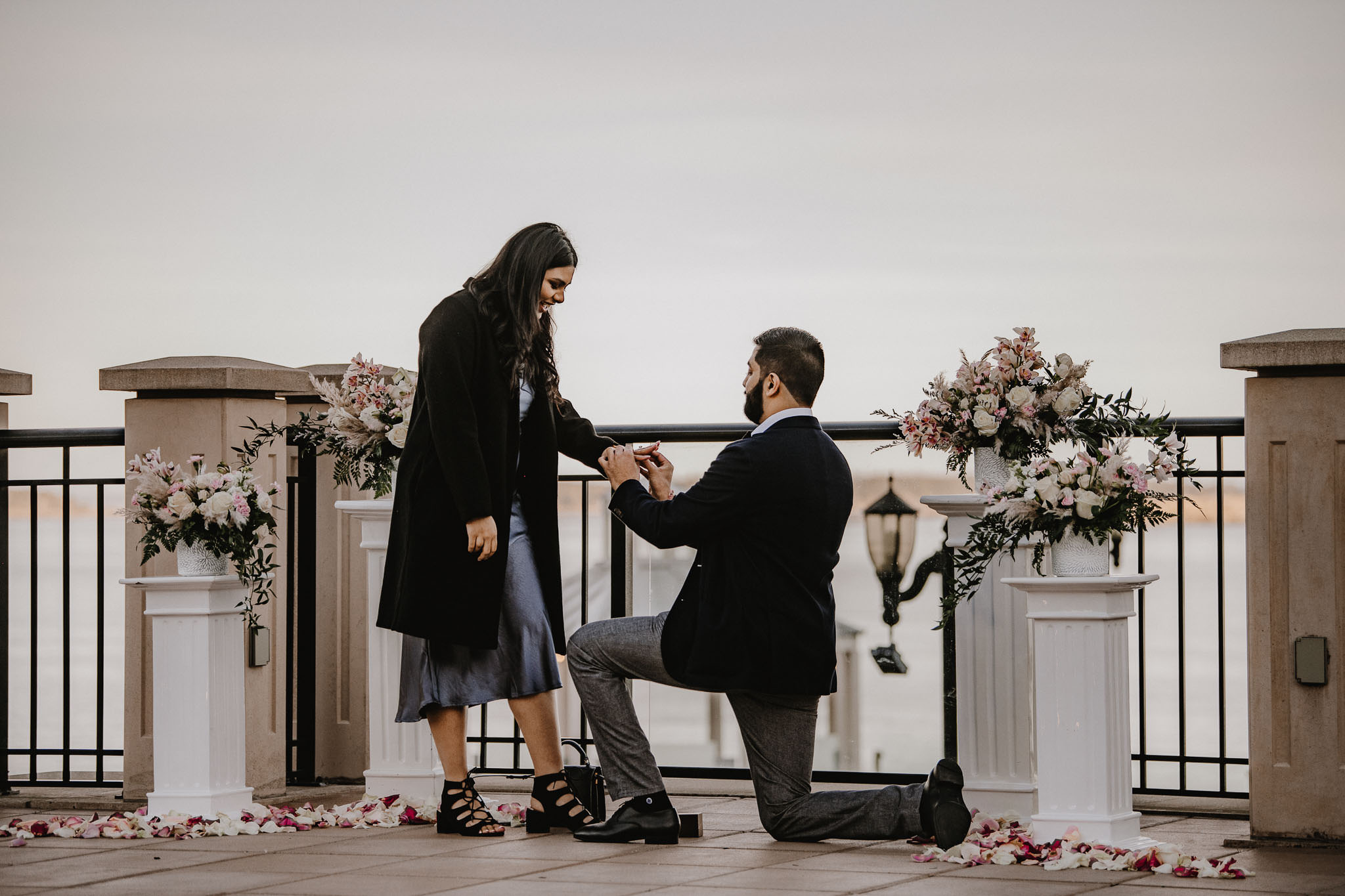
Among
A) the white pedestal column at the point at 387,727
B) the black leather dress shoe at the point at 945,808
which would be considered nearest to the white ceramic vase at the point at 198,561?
the white pedestal column at the point at 387,727

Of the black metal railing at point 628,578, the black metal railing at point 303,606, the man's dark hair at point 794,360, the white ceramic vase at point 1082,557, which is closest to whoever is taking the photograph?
the white ceramic vase at point 1082,557

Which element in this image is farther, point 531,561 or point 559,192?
point 559,192

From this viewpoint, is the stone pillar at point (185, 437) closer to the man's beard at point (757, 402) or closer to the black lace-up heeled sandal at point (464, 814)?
the black lace-up heeled sandal at point (464, 814)

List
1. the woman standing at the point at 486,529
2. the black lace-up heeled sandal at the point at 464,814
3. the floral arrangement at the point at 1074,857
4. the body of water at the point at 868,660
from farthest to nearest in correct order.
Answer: the body of water at the point at 868,660
the black lace-up heeled sandal at the point at 464,814
the woman standing at the point at 486,529
the floral arrangement at the point at 1074,857

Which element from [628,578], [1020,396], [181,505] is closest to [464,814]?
[181,505]

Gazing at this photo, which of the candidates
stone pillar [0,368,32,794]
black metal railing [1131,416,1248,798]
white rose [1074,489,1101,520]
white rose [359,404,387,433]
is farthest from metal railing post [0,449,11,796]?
black metal railing [1131,416,1248,798]

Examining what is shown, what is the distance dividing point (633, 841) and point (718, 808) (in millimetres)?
905

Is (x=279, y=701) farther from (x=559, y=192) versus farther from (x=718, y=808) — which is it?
(x=559, y=192)

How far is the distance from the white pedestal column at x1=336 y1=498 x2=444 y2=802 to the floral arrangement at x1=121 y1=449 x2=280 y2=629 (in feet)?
1.05

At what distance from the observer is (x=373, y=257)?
11047mm

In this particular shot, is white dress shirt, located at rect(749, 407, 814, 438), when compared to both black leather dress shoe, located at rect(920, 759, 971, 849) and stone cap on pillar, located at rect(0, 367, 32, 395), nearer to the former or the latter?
black leather dress shoe, located at rect(920, 759, 971, 849)

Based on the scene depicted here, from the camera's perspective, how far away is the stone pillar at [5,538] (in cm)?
552

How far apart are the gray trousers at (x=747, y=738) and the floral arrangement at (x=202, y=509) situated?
3.94 feet

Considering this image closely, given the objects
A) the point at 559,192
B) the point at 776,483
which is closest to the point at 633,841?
the point at 776,483
